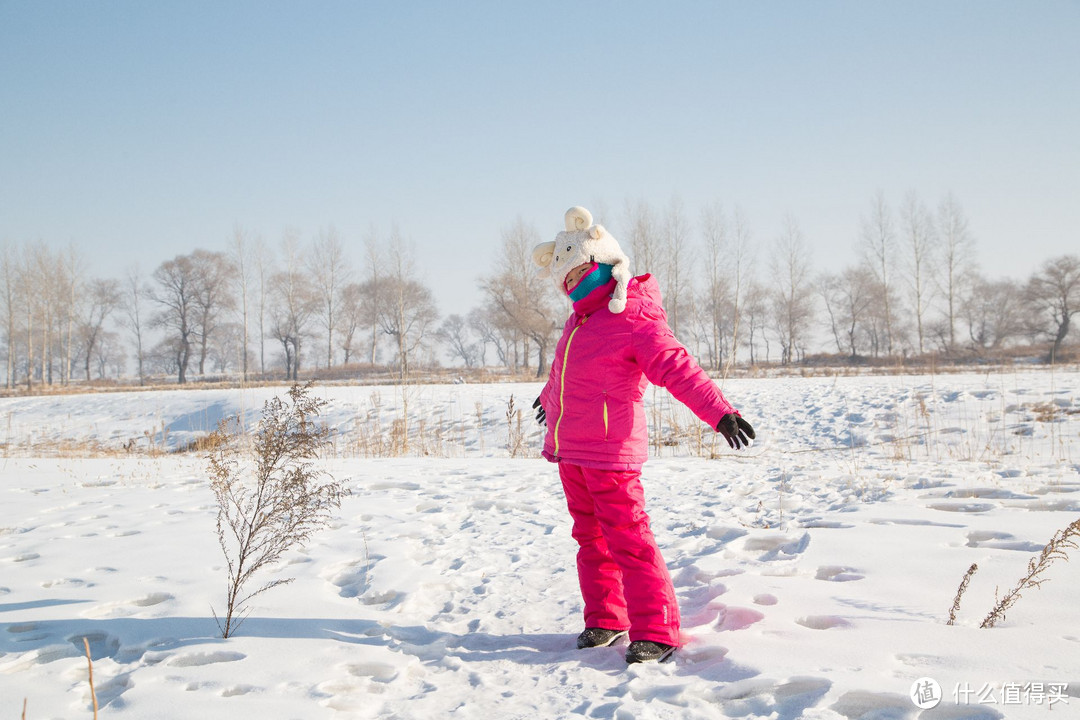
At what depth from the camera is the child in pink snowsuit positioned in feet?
7.49

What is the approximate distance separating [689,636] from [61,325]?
5014 cm

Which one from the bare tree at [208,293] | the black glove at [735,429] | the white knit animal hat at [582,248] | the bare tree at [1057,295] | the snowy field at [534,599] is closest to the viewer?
the snowy field at [534,599]

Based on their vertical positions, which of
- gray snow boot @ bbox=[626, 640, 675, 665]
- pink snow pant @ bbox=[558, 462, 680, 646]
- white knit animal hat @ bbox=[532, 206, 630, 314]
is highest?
white knit animal hat @ bbox=[532, 206, 630, 314]

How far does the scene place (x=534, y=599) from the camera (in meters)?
3.08

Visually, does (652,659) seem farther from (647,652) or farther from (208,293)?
(208,293)

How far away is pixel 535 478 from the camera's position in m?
6.07

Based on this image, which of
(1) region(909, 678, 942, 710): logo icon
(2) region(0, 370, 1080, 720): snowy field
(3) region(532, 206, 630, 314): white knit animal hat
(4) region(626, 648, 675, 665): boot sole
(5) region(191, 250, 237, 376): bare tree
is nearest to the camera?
(1) region(909, 678, 942, 710): logo icon

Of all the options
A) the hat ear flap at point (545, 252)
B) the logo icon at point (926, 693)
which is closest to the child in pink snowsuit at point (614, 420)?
the hat ear flap at point (545, 252)

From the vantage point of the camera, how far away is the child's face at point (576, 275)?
2.62m

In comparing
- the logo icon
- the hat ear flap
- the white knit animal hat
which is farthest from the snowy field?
the hat ear flap

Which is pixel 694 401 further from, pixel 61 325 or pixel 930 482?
pixel 61 325

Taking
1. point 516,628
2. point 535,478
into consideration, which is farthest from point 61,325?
point 516,628

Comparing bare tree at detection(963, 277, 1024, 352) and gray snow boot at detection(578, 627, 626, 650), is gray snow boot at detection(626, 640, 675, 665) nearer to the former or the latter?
gray snow boot at detection(578, 627, 626, 650)

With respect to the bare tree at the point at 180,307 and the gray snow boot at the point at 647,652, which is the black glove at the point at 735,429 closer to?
the gray snow boot at the point at 647,652
